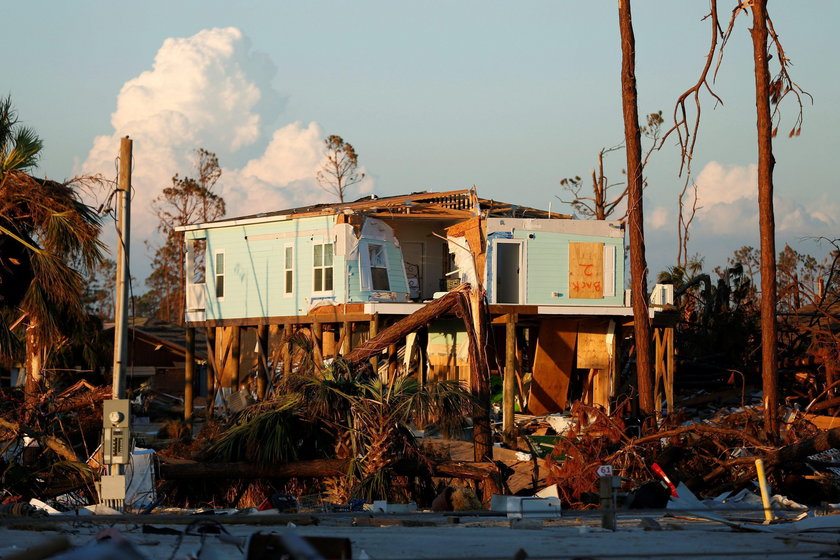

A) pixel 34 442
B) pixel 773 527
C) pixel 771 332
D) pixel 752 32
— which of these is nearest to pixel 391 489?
pixel 34 442

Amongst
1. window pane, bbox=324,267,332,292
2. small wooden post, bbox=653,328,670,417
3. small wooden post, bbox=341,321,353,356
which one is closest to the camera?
small wooden post, bbox=341,321,353,356

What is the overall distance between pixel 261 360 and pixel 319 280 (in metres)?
3.20

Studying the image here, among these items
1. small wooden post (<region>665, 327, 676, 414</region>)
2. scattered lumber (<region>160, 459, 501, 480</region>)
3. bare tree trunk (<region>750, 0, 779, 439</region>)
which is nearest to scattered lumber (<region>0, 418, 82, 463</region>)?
scattered lumber (<region>160, 459, 501, 480</region>)

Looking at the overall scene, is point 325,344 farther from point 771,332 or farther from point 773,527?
point 773,527

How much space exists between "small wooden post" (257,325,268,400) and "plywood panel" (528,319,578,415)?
7.87 meters

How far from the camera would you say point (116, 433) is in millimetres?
13812

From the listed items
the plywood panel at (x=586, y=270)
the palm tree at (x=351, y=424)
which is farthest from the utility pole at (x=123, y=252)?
the plywood panel at (x=586, y=270)

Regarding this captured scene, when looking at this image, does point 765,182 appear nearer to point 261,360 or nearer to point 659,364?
point 659,364

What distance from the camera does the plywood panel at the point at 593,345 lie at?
1109 inches

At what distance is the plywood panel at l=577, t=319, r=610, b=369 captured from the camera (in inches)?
1109

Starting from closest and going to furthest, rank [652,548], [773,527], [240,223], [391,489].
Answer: [652,548] → [773,527] → [391,489] → [240,223]

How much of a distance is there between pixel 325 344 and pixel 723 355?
38.2 feet

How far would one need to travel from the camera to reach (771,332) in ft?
62.8

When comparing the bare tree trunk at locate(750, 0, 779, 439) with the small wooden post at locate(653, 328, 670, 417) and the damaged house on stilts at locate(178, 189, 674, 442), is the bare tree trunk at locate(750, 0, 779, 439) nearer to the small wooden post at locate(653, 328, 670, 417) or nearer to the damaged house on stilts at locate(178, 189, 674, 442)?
the damaged house on stilts at locate(178, 189, 674, 442)
